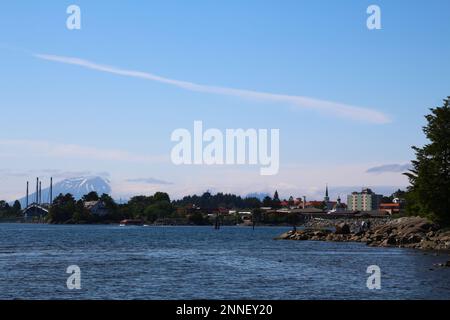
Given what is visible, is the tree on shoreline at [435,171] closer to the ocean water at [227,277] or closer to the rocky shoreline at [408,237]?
the rocky shoreline at [408,237]

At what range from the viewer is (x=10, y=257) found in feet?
272

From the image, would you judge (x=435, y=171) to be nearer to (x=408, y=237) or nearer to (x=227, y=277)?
(x=408, y=237)

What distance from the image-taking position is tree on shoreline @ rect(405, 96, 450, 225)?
320 ft

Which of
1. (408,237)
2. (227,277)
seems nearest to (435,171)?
(408,237)

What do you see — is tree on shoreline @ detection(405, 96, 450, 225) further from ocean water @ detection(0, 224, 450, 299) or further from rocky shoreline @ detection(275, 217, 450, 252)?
ocean water @ detection(0, 224, 450, 299)

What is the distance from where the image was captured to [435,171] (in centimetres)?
9969

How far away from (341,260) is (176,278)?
25673mm

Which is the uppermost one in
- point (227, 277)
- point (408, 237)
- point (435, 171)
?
point (435, 171)

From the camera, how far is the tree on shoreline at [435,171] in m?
97.6

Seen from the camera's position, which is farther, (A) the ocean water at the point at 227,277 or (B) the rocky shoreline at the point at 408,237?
(B) the rocky shoreline at the point at 408,237

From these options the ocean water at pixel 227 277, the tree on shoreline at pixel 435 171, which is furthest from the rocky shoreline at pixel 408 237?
the ocean water at pixel 227 277

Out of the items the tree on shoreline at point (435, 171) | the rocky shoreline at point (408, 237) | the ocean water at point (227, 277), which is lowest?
the ocean water at point (227, 277)
